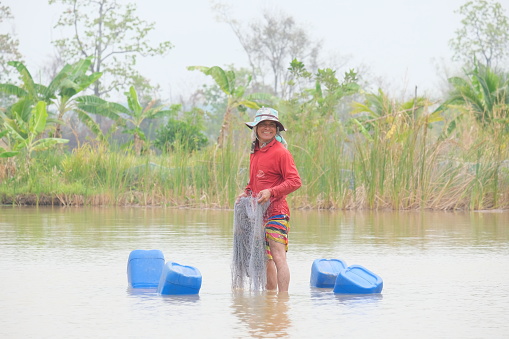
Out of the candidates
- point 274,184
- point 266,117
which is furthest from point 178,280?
point 266,117

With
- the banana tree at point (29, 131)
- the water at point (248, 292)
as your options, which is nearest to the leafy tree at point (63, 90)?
the banana tree at point (29, 131)

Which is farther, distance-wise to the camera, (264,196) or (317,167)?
(317,167)

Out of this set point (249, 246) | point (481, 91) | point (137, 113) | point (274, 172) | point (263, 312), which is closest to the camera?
point (263, 312)

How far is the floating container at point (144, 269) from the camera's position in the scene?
689 centimetres

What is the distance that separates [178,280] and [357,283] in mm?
1298

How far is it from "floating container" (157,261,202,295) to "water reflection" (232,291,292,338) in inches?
11.9

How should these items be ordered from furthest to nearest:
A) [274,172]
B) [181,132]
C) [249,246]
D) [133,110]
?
[133,110] → [181,132] → [249,246] → [274,172]

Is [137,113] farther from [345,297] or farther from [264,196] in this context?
[345,297]

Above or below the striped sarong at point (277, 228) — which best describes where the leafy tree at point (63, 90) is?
above

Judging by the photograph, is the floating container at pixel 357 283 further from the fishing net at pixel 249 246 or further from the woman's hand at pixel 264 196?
the woman's hand at pixel 264 196

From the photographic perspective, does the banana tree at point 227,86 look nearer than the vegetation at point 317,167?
No

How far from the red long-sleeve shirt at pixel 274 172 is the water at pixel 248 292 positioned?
678 millimetres

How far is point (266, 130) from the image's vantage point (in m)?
6.68

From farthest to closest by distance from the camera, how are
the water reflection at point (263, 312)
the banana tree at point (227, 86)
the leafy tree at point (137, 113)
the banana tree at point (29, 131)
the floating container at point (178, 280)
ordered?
the leafy tree at point (137, 113) → the banana tree at point (227, 86) → the banana tree at point (29, 131) → the floating container at point (178, 280) → the water reflection at point (263, 312)
